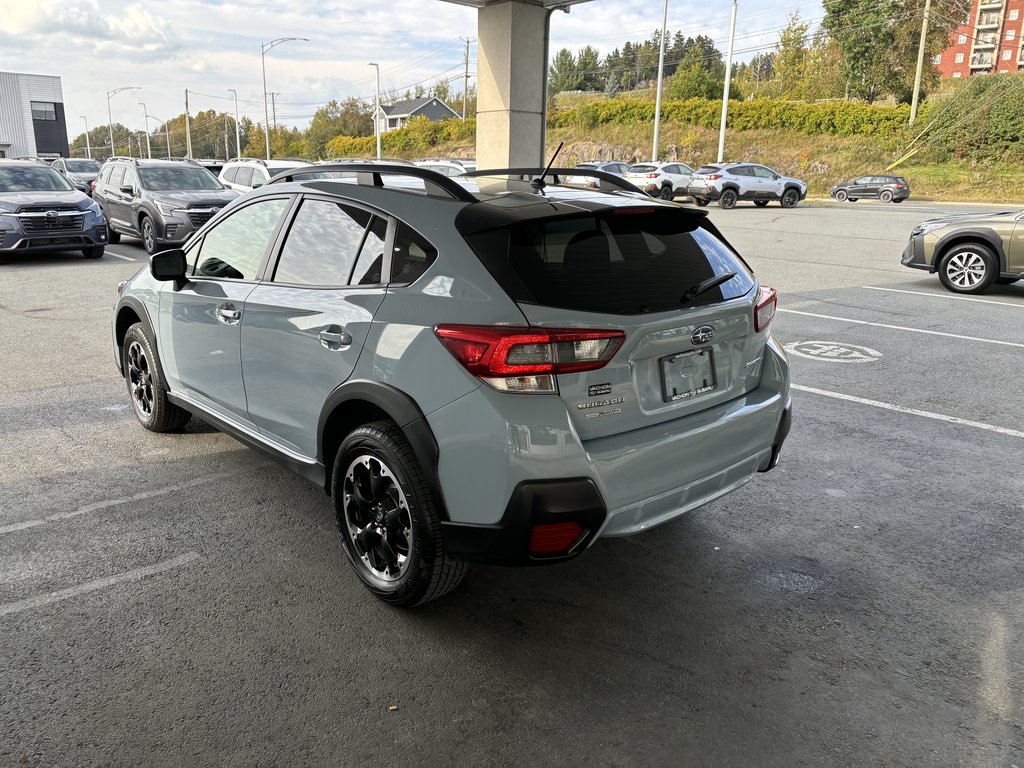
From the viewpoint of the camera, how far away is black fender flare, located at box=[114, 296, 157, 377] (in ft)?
16.4

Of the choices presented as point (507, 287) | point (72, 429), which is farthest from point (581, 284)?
point (72, 429)

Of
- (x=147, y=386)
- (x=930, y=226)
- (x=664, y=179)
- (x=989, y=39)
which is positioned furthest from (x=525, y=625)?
(x=989, y=39)

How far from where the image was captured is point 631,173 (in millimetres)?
34219

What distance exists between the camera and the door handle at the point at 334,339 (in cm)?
328

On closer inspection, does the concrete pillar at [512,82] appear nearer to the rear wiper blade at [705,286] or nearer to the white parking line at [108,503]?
the white parking line at [108,503]

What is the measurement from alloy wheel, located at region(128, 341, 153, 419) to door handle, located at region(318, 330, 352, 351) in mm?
2285

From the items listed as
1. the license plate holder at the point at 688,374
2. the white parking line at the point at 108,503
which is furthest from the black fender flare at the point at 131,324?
the license plate holder at the point at 688,374

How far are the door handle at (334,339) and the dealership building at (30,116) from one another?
7715cm

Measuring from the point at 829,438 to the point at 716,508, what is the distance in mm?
1516

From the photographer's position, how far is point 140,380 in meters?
5.44

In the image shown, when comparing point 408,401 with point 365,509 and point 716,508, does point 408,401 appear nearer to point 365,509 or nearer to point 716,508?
point 365,509

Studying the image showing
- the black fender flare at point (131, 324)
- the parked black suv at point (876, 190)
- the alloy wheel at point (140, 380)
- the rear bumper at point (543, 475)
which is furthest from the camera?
the parked black suv at point (876, 190)

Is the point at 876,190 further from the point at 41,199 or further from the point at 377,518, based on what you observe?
the point at 377,518

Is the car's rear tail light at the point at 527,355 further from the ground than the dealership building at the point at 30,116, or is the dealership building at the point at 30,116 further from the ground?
the dealership building at the point at 30,116
